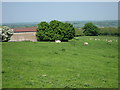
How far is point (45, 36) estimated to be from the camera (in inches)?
2470

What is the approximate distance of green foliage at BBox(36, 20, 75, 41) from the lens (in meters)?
62.6

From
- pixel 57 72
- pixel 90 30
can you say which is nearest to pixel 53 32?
pixel 57 72

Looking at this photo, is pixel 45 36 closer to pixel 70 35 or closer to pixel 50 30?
pixel 50 30

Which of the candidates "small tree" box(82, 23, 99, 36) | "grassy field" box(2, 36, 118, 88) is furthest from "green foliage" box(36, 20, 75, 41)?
"small tree" box(82, 23, 99, 36)

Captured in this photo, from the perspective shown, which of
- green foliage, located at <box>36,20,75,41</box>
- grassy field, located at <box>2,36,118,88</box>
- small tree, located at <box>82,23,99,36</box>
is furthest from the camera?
small tree, located at <box>82,23,99,36</box>

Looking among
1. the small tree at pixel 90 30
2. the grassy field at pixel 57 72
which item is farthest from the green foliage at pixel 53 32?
the small tree at pixel 90 30

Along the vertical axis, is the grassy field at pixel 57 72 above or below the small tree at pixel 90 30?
below

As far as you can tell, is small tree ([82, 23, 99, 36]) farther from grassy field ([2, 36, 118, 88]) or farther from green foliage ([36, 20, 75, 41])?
grassy field ([2, 36, 118, 88])

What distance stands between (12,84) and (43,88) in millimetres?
2144

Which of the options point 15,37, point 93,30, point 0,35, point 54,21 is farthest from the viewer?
point 93,30

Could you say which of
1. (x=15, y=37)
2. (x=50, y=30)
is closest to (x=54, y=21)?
(x=50, y=30)

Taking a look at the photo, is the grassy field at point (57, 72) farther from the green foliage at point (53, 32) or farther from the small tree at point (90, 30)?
the small tree at point (90, 30)

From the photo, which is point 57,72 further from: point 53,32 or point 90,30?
point 90,30

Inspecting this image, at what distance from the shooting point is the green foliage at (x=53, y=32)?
205ft
